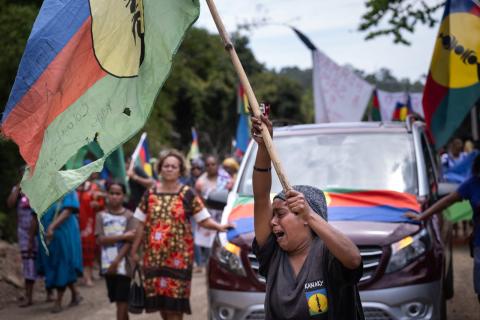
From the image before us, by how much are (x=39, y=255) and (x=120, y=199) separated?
354cm

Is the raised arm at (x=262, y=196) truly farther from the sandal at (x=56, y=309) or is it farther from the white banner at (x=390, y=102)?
the white banner at (x=390, y=102)

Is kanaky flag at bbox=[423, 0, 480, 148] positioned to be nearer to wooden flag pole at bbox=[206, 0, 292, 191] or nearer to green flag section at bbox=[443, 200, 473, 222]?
wooden flag pole at bbox=[206, 0, 292, 191]

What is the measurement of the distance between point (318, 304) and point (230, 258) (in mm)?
2937

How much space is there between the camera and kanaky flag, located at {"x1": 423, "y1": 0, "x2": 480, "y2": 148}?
7.65m

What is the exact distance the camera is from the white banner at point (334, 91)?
46.5 feet

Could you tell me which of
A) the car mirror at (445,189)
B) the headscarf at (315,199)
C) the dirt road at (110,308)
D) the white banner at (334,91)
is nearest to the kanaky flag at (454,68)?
the car mirror at (445,189)

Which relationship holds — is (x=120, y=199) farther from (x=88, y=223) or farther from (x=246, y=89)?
(x=88, y=223)

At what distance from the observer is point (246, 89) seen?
4070mm

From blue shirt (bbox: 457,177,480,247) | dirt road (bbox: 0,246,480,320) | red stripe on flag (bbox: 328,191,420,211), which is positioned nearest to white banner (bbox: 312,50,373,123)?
dirt road (bbox: 0,246,480,320)

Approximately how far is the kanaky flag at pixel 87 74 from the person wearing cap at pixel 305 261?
78cm

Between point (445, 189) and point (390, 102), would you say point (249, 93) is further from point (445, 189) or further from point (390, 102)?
point (390, 102)

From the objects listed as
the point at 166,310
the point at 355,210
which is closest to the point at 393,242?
the point at 355,210

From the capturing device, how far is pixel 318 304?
13.1 ft

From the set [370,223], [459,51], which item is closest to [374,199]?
[370,223]
